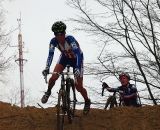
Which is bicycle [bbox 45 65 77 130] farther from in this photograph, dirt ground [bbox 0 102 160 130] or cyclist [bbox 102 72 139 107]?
cyclist [bbox 102 72 139 107]

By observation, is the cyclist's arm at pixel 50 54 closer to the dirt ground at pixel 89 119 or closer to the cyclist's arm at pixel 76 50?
the cyclist's arm at pixel 76 50

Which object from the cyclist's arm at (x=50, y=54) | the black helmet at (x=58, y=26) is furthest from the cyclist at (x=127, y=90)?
the black helmet at (x=58, y=26)

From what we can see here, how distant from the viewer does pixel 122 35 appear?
20.2 meters

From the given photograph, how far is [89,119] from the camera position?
9.85m

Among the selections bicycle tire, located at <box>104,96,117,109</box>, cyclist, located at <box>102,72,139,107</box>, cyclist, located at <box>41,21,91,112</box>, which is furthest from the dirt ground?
cyclist, located at <box>41,21,91,112</box>

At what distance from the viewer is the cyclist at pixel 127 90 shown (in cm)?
1052

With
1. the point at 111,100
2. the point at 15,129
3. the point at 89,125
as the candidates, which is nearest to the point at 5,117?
the point at 15,129

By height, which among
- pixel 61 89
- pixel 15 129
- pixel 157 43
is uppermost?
pixel 157 43

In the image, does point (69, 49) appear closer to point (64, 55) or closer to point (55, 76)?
point (64, 55)

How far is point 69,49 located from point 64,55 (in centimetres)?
24

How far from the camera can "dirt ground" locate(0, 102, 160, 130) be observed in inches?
366

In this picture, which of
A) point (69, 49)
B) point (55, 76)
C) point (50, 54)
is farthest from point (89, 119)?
point (50, 54)

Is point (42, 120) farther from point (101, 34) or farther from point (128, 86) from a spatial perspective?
point (101, 34)

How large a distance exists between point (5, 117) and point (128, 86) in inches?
132
